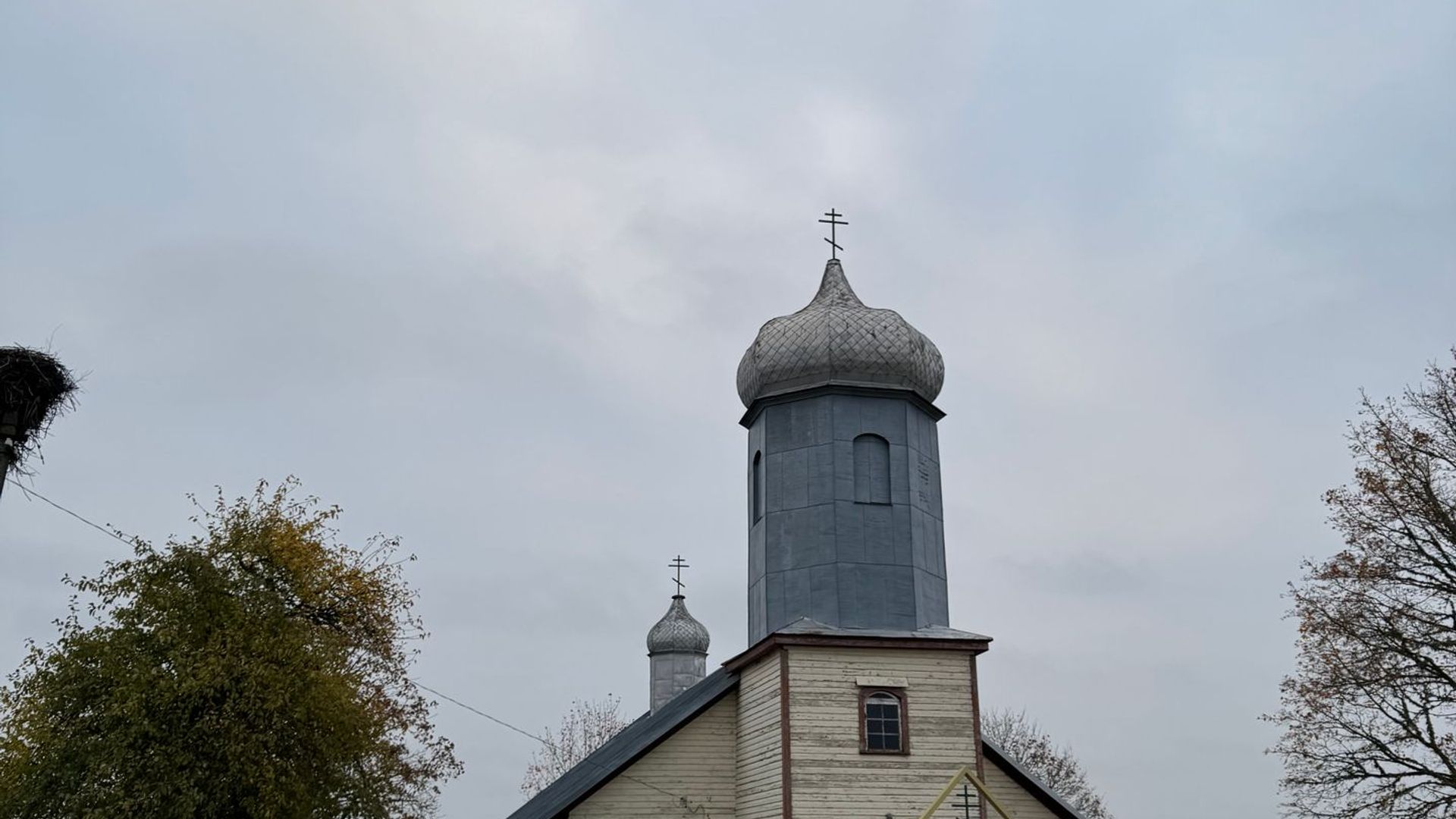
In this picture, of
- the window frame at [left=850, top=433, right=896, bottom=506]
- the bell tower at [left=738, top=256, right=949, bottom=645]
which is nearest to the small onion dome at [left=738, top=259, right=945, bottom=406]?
the bell tower at [left=738, top=256, right=949, bottom=645]

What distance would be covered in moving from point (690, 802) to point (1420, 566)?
11.6m

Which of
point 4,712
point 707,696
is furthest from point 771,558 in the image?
point 4,712

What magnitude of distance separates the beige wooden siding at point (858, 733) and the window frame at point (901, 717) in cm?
5

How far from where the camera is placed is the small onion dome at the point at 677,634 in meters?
40.5

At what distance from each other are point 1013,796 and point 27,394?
14486 millimetres

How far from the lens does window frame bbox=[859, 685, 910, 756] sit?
17.6m

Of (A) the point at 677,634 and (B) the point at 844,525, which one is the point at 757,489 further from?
(A) the point at 677,634

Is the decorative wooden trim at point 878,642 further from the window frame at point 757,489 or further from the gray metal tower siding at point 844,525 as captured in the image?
the window frame at point 757,489

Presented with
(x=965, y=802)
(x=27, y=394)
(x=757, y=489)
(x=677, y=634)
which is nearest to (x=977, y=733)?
(x=965, y=802)

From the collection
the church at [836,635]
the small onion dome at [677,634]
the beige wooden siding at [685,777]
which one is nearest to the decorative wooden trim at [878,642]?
the church at [836,635]

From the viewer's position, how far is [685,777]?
63.2ft

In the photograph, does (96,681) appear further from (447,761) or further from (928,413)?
(928,413)

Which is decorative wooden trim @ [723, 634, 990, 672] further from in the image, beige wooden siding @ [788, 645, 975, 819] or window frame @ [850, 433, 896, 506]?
window frame @ [850, 433, 896, 506]

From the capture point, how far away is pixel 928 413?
806 inches
